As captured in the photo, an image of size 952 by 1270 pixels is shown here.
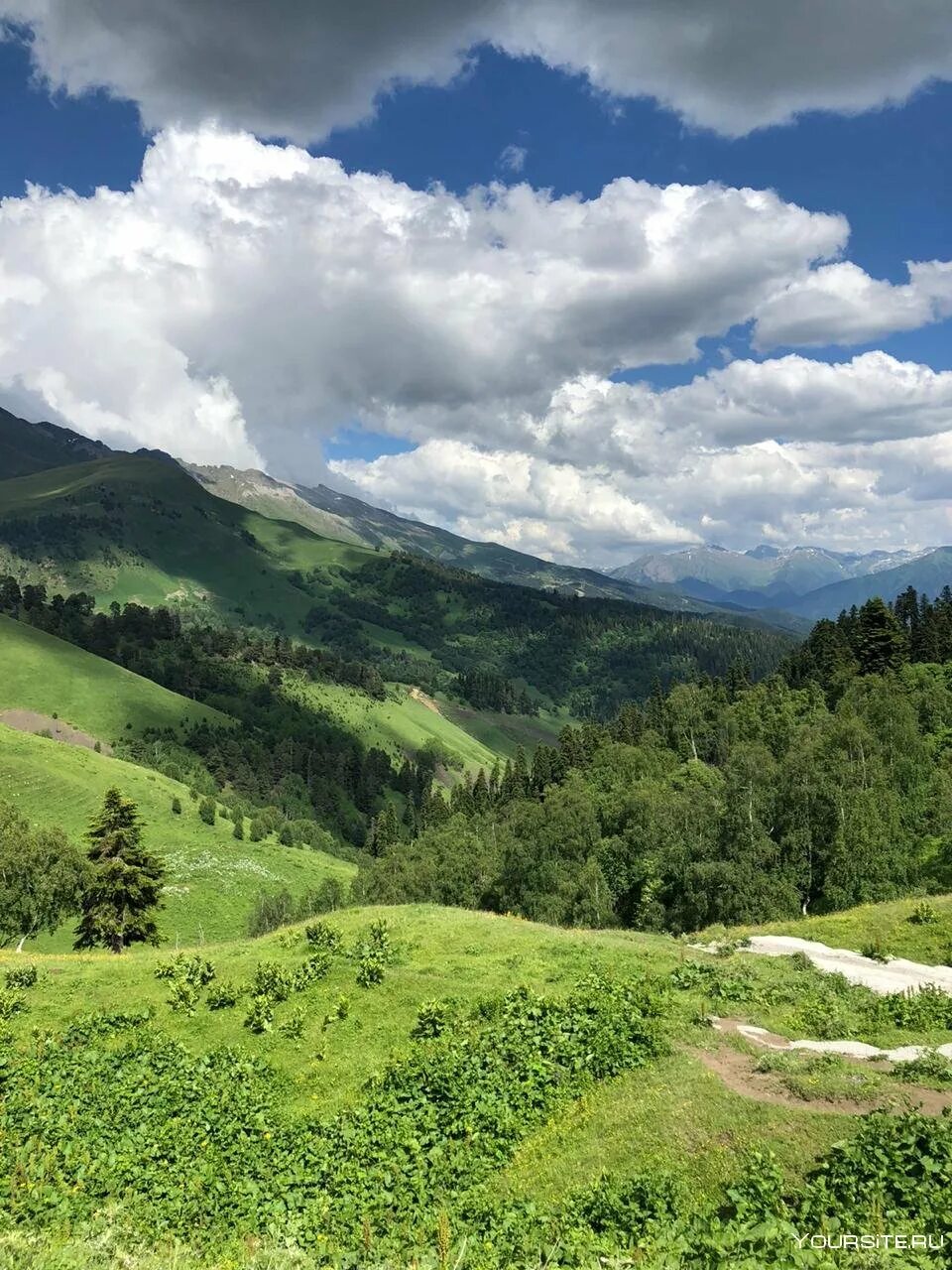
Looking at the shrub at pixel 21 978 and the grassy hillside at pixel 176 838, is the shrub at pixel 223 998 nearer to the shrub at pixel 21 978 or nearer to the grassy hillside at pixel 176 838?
the shrub at pixel 21 978

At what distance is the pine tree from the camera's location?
7425cm

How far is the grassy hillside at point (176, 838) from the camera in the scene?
12962 centimetres

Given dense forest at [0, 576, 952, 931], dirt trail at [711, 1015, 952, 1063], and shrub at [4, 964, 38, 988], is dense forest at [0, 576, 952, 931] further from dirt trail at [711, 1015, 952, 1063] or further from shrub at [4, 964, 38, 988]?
shrub at [4, 964, 38, 988]

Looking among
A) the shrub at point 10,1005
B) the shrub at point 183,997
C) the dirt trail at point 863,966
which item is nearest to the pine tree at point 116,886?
the shrub at point 10,1005

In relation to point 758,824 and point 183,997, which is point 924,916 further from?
point 758,824

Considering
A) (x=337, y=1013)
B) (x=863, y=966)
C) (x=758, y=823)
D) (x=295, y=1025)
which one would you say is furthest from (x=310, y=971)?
(x=758, y=823)

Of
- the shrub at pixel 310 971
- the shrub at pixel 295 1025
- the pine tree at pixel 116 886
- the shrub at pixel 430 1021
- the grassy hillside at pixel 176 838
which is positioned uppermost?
the shrub at pixel 430 1021

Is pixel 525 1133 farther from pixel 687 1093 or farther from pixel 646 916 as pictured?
pixel 646 916

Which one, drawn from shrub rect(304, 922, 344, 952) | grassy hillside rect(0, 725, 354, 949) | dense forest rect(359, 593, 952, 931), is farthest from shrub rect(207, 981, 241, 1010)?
grassy hillside rect(0, 725, 354, 949)

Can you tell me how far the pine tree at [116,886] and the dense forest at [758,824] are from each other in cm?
4006

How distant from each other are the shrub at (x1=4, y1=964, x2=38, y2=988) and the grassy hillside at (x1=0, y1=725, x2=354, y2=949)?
97543mm

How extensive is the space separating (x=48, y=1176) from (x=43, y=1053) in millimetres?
6570

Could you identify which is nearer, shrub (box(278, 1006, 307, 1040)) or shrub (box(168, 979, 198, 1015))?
shrub (box(278, 1006, 307, 1040))

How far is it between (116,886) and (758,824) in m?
70.8
